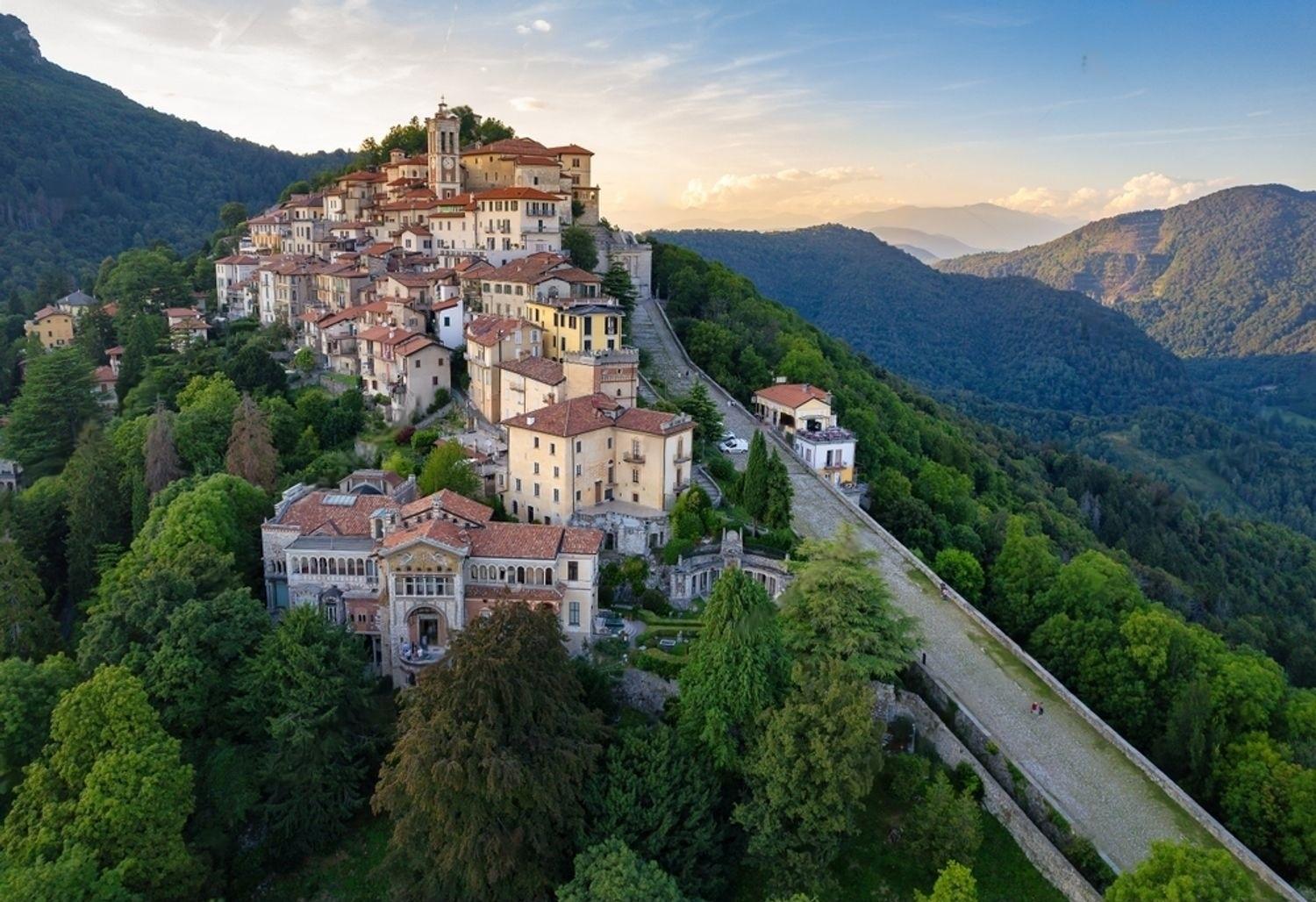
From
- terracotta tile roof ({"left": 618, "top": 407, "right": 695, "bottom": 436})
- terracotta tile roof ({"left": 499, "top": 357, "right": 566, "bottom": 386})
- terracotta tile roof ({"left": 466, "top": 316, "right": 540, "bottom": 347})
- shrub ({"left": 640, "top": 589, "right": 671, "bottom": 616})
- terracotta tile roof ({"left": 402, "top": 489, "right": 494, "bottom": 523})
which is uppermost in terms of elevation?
terracotta tile roof ({"left": 466, "top": 316, "right": 540, "bottom": 347})

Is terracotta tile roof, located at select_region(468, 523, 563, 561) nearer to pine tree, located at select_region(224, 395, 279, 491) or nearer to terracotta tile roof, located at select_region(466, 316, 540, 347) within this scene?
pine tree, located at select_region(224, 395, 279, 491)

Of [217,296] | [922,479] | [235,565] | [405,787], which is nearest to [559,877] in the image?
[405,787]

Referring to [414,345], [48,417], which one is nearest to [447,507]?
[414,345]

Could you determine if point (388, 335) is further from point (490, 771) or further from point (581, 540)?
point (490, 771)

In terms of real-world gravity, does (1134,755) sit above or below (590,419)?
below

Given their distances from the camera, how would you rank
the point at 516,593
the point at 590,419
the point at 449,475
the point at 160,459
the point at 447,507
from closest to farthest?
the point at 516,593 → the point at 447,507 → the point at 590,419 → the point at 449,475 → the point at 160,459

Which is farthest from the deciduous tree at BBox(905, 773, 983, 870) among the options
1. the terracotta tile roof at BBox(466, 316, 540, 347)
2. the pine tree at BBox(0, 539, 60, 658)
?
the pine tree at BBox(0, 539, 60, 658)
